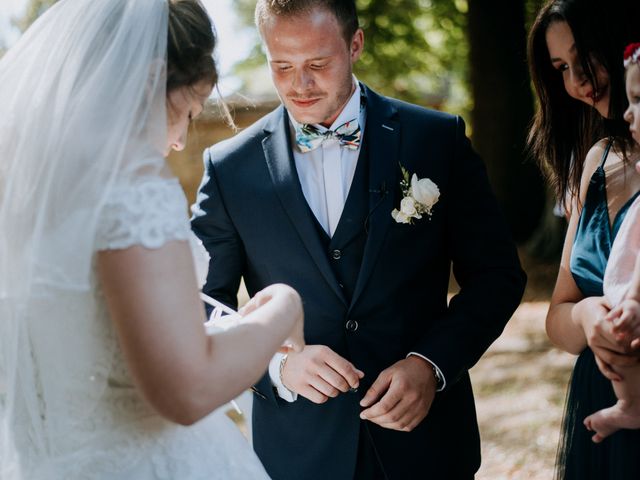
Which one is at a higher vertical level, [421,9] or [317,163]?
[317,163]

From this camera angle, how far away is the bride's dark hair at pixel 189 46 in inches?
73.9

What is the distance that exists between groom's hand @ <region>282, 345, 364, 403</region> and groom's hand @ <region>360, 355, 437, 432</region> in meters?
0.09

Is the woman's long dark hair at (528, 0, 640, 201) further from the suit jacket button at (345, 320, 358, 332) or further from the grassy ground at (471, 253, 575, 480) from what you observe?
the grassy ground at (471, 253, 575, 480)

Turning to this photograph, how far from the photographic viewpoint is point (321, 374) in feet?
7.88

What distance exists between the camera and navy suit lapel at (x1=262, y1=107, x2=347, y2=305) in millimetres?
2643

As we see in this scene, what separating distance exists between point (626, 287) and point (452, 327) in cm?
72

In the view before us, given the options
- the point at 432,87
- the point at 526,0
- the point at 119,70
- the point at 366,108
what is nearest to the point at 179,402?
the point at 119,70

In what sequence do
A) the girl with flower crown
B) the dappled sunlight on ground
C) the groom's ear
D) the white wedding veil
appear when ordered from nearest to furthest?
1. the white wedding veil
2. the girl with flower crown
3. the groom's ear
4. the dappled sunlight on ground

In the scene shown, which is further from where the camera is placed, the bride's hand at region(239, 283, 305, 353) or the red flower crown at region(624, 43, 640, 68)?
the red flower crown at region(624, 43, 640, 68)

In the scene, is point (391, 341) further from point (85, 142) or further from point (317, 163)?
point (85, 142)

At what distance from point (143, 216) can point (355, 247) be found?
1143mm

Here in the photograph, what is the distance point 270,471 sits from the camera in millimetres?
2859

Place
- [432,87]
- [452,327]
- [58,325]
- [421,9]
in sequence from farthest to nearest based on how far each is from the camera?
1. [432,87]
2. [421,9]
3. [452,327]
4. [58,325]

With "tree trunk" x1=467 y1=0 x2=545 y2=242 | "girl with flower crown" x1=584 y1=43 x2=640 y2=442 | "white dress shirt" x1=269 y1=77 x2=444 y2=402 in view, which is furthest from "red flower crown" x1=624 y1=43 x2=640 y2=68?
"tree trunk" x1=467 y1=0 x2=545 y2=242
